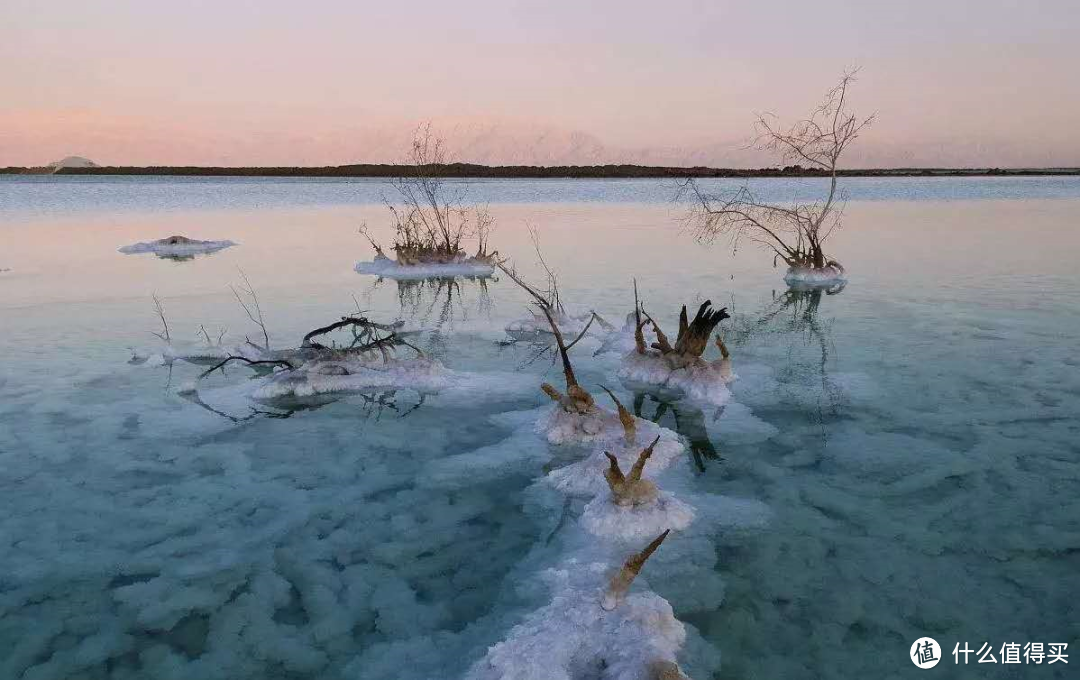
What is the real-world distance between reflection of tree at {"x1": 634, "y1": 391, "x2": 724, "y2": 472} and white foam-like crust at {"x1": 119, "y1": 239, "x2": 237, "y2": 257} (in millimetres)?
16146

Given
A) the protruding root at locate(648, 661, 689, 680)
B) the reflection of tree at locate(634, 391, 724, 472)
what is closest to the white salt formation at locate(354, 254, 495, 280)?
the reflection of tree at locate(634, 391, 724, 472)

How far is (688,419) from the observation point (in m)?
6.65

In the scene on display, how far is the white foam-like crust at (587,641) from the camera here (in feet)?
10.7

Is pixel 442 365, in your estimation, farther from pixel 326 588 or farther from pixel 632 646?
pixel 632 646

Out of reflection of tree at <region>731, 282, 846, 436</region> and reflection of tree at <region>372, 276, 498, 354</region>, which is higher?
reflection of tree at <region>731, 282, 846, 436</region>

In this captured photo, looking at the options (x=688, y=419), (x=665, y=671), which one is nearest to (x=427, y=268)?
(x=688, y=419)

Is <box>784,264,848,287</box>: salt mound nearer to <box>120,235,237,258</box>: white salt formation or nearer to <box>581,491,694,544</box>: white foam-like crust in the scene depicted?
<box>581,491,694,544</box>: white foam-like crust

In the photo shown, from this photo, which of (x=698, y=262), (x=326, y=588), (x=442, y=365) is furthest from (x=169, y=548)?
(x=698, y=262)

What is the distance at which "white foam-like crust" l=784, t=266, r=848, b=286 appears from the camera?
1451cm

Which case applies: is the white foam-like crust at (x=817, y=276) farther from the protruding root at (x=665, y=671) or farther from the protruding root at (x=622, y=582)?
the protruding root at (x=665, y=671)

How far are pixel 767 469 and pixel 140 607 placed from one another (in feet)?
13.4

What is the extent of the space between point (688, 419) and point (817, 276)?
924 cm

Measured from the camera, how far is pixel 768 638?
11.5ft

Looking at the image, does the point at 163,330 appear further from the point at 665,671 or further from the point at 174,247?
the point at 174,247
